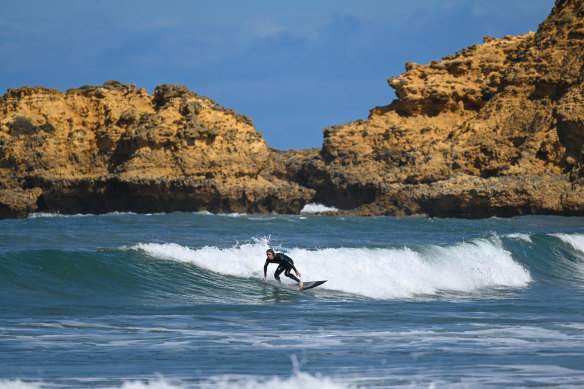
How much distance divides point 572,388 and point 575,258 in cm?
1653

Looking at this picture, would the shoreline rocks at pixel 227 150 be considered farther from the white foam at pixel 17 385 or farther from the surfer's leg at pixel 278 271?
the white foam at pixel 17 385

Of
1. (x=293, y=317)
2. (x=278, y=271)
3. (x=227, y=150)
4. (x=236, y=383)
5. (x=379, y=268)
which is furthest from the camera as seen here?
(x=227, y=150)

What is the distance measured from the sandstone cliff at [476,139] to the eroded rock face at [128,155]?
7524mm

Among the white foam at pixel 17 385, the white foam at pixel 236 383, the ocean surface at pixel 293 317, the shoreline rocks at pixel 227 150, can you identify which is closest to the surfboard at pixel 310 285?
the ocean surface at pixel 293 317

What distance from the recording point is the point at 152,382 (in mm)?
6309

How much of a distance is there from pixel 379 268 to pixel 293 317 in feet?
18.8

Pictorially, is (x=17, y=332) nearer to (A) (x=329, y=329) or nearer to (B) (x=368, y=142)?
(A) (x=329, y=329)

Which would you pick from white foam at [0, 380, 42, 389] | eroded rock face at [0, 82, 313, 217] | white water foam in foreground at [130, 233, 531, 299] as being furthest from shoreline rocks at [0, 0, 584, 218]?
white foam at [0, 380, 42, 389]

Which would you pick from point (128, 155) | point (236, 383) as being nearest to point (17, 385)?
point (236, 383)

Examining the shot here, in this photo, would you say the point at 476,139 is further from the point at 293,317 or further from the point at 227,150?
the point at 293,317

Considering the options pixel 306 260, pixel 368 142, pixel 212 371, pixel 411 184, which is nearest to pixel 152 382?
pixel 212 371

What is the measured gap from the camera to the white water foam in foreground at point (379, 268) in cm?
1501

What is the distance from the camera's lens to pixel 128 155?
47156mm

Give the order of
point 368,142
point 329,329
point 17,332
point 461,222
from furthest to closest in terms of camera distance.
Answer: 1. point 368,142
2. point 461,222
3. point 329,329
4. point 17,332
